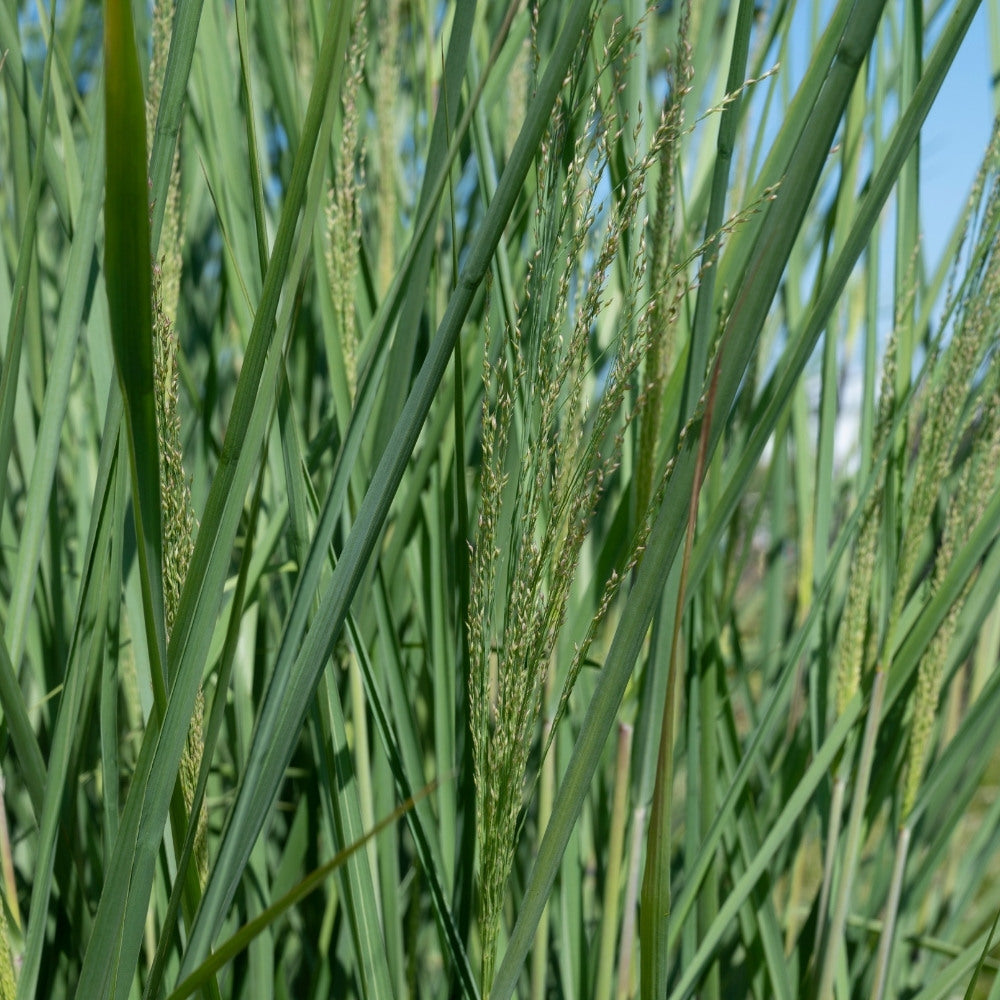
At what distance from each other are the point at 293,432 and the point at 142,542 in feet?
0.58

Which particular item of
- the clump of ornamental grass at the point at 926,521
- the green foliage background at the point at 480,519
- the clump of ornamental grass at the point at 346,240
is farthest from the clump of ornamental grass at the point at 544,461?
the clump of ornamental grass at the point at 926,521

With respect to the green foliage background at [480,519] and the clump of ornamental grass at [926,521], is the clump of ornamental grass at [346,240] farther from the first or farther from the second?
the clump of ornamental grass at [926,521]

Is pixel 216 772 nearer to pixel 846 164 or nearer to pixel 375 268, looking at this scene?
pixel 375 268

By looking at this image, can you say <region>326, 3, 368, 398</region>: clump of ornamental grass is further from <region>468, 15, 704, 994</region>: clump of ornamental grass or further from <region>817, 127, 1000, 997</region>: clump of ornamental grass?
<region>817, 127, 1000, 997</region>: clump of ornamental grass

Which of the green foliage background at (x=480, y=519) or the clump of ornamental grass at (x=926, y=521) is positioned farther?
the clump of ornamental grass at (x=926, y=521)

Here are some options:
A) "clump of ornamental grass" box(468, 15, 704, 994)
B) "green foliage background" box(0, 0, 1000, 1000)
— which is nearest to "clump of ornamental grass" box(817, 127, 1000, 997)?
"green foliage background" box(0, 0, 1000, 1000)

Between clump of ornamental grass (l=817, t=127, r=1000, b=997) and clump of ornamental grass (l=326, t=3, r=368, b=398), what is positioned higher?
clump of ornamental grass (l=326, t=3, r=368, b=398)

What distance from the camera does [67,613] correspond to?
0.95 meters

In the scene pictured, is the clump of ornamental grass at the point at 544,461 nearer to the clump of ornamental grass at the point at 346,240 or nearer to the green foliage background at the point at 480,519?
the green foliage background at the point at 480,519

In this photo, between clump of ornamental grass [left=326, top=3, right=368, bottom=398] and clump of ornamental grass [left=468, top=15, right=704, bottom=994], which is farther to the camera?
clump of ornamental grass [left=326, top=3, right=368, bottom=398]

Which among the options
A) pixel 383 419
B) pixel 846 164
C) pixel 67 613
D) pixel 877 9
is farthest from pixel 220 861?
pixel 846 164

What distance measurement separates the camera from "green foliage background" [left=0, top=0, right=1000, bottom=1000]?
442 millimetres

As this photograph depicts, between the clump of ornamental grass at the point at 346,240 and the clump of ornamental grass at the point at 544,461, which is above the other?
the clump of ornamental grass at the point at 346,240

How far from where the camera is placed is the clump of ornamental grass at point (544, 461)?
1.45 feet
